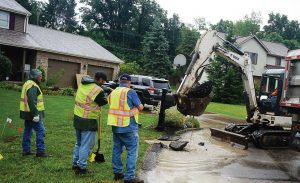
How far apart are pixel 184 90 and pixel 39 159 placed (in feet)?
16.2

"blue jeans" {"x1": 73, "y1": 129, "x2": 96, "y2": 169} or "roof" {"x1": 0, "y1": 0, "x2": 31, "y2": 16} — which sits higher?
"roof" {"x1": 0, "y1": 0, "x2": 31, "y2": 16}

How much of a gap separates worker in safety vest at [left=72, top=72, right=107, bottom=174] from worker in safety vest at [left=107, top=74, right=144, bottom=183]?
36 cm

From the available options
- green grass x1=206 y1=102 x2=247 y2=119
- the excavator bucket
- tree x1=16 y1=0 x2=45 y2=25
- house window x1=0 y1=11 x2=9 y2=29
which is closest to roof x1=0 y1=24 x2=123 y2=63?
house window x1=0 y1=11 x2=9 y2=29

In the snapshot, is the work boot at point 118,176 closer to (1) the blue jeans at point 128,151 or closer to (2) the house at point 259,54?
(1) the blue jeans at point 128,151

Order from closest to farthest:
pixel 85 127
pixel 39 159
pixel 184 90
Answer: pixel 85 127, pixel 39 159, pixel 184 90

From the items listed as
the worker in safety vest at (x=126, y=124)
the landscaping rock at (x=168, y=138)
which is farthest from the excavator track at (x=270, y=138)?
the worker in safety vest at (x=126, y=124)

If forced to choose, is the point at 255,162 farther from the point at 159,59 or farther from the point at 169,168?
the point at 159,59

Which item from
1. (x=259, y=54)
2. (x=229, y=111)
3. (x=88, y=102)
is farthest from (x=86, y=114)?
(x=259, y=54)

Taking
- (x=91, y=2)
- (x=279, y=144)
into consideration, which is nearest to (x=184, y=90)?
(x=279, y=144)

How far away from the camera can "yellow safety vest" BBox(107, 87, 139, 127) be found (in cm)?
668

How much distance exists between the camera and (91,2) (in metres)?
67.1

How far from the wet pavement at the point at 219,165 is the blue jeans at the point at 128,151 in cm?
62

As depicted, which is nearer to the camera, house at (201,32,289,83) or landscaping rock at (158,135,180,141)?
landscaping rock at (158,135,180,141)

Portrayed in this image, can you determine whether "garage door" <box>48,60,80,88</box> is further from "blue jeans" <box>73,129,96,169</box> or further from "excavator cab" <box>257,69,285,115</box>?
"blue jeans" <box>73,129,96,169</box>
